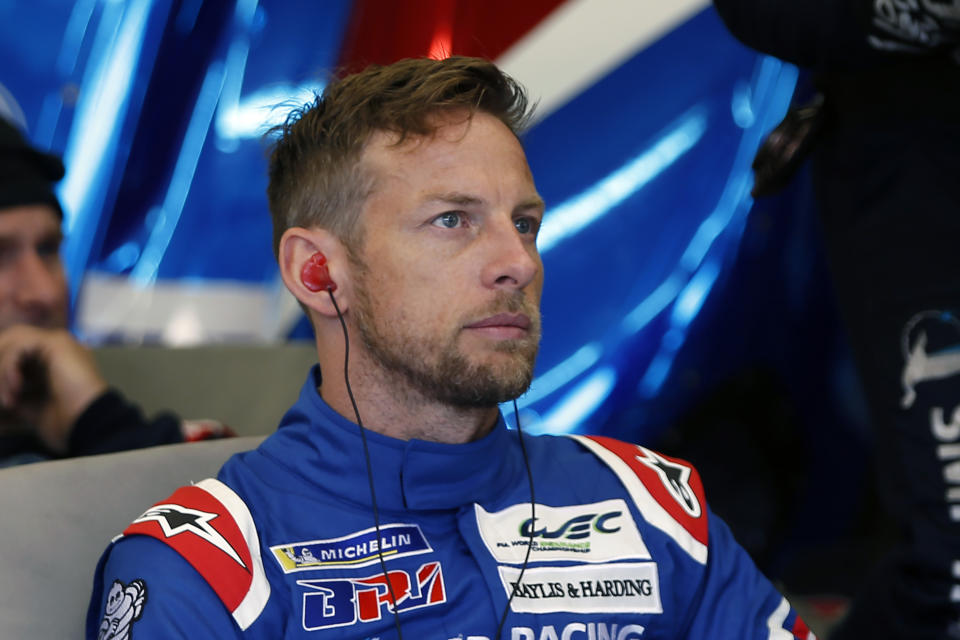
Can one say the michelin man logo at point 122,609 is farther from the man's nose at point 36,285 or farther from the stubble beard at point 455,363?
the man's nose at point 36,285

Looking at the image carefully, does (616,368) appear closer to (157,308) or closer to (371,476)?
(157,308)

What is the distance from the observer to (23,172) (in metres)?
1.65

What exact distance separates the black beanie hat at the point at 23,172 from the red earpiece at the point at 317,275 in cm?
75

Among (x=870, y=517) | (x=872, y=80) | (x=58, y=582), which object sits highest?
(x=872, y=80)

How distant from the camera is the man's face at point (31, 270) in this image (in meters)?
1.56

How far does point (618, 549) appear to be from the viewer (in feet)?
3.35

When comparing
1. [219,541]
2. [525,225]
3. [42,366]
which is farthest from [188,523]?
[42,366]

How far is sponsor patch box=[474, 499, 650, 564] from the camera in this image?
1001 millimetres

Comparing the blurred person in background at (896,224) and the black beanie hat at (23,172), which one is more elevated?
the black beanie hat at (23,172)

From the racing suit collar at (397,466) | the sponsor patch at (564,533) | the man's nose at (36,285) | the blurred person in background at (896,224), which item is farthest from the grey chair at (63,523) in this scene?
the blurred person in background at (896,224)

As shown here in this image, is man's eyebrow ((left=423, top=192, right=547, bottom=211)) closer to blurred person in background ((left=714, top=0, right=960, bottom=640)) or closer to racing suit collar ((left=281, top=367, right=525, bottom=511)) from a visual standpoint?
racing suit collar ((left=281, top=367, right=525, bottom=511))

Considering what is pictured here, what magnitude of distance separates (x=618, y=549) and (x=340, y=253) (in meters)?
0.43

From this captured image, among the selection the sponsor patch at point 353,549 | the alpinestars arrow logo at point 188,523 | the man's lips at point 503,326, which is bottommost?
the sponsor patch at point 353,549

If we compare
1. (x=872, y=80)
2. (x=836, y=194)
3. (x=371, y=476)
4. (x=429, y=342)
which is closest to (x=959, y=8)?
(x=872, y=80)
